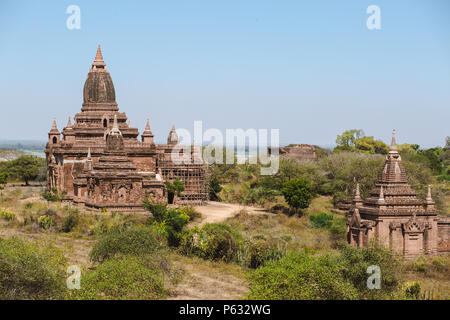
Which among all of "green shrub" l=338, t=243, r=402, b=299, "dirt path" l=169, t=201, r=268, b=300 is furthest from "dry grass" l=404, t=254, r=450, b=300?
"dirt path" l=169, t=201, r=268, b=300

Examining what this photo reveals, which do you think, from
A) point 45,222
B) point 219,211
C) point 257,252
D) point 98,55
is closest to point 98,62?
point 98,55

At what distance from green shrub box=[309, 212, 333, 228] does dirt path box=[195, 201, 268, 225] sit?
4276 millimetres

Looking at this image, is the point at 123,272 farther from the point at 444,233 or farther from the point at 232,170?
the point at 232,170

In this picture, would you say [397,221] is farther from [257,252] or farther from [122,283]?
[122,283]

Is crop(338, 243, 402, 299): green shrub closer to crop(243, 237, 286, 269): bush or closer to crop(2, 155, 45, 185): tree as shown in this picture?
crop(243, 237, 286, 269): bush

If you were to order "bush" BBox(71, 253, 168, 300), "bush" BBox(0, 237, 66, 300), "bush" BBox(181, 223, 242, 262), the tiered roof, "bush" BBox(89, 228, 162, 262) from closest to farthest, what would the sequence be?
"bush" BBox(0, 237, 66, 300), "bush" BBox(71, 253, 168, 300), "bush" BBox(89, 228, 162, 262), "bush" BBox(181, 223, 242, 262), the tiered roof

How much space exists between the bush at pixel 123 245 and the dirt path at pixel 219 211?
11.2 m

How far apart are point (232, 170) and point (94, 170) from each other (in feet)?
85.7

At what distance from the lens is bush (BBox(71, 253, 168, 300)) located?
19.9 meters

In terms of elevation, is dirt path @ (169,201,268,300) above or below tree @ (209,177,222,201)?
below

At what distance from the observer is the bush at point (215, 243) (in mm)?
29156

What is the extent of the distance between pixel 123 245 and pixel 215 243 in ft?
16.7

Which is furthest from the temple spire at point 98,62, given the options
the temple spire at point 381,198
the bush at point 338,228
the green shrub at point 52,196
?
the temple spire at point 381,198

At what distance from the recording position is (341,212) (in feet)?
146
